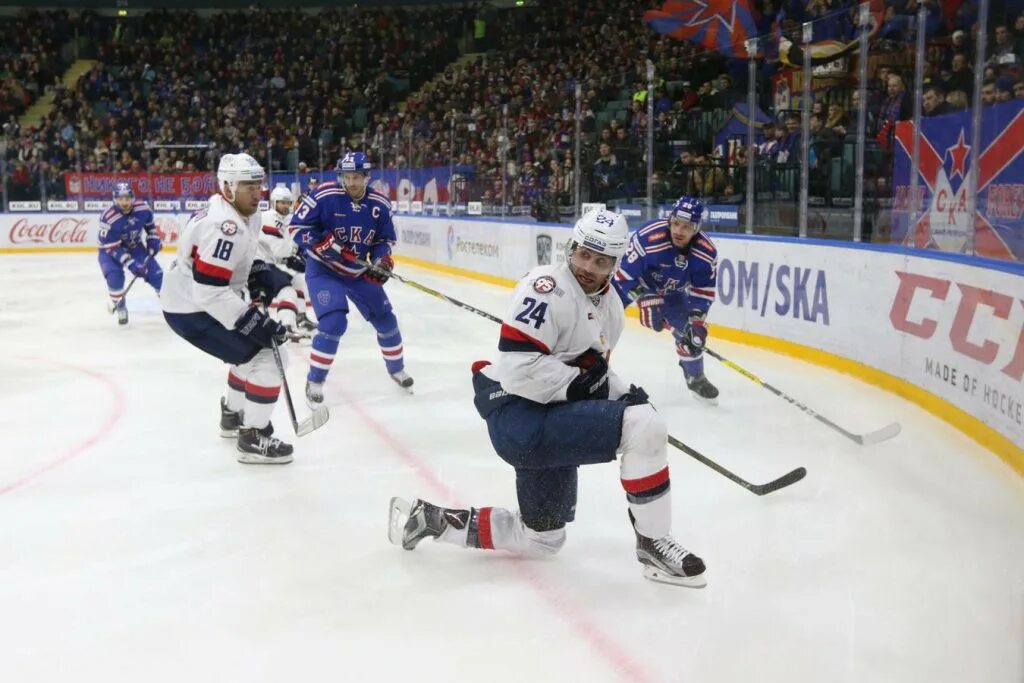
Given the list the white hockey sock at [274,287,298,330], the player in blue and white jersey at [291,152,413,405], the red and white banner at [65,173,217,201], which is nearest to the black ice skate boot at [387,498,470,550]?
the player in blue and white jersey at [291,152,413,405]

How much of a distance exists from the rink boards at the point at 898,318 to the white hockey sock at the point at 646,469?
1.88m

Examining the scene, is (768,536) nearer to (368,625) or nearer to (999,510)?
(999,510)

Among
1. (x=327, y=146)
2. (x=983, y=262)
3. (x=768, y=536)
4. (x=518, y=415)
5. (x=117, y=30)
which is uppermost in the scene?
(x=117, y=30)

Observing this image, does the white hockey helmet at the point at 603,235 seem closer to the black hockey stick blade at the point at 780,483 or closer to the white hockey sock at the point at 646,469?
the white hockey sock at the point at 646,469

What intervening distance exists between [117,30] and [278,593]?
24.2 metres

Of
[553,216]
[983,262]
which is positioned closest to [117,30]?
[553,216]

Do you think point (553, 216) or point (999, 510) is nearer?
point (999, 510)

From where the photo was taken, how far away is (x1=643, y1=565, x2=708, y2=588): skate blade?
2.75m

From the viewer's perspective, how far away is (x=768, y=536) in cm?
321

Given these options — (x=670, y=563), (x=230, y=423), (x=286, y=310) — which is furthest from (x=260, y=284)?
(x=286, y=310)

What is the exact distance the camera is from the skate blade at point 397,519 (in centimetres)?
306

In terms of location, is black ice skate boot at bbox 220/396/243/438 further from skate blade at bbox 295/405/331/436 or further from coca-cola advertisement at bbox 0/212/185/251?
coca-cola advertisement at bbox 0/212/185/251

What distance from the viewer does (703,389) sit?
17.5ft

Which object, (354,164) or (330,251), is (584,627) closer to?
(330,251)
